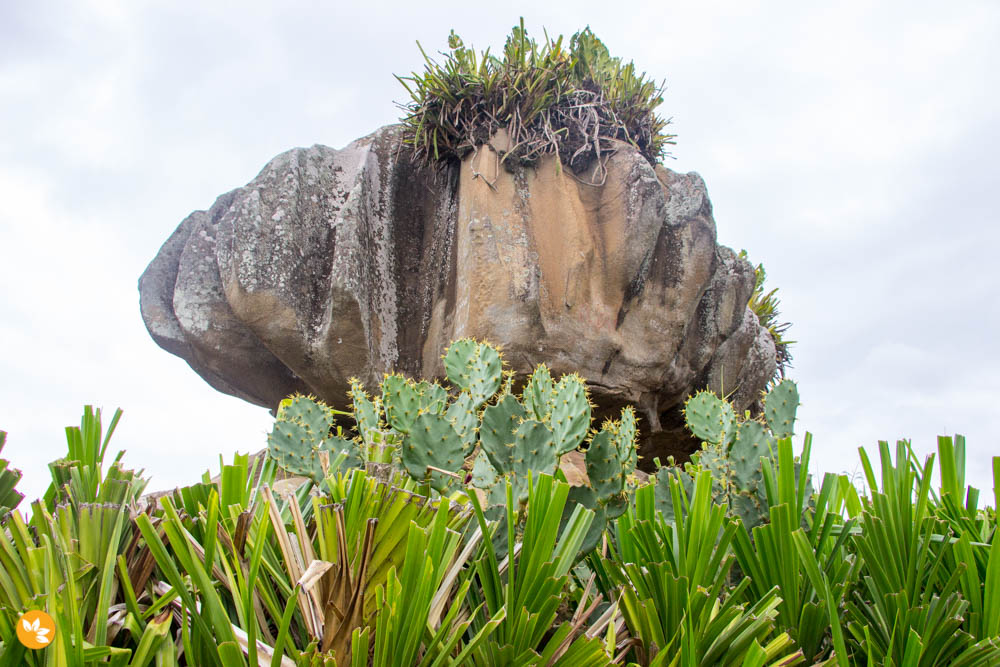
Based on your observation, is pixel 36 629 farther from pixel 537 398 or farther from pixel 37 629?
pixel 537 398

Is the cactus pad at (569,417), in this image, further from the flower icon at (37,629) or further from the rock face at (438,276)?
the rock face at (438,276)

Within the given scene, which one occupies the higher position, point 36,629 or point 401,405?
point 401,405

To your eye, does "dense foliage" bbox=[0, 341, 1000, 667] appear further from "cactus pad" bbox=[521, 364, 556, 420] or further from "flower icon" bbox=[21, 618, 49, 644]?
"cactus pad" bbox=[521, 364, 556, 420]

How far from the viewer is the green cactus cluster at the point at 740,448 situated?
1824mm

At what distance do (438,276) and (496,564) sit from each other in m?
3.47

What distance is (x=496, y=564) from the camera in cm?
129

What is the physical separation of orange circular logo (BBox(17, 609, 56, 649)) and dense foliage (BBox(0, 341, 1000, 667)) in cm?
2

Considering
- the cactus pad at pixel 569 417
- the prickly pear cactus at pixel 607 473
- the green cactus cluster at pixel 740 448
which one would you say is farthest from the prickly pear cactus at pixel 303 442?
the green cactus cluster at pixel 740 448

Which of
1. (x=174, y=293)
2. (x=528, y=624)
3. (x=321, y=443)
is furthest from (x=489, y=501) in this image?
(x=174, y=293)

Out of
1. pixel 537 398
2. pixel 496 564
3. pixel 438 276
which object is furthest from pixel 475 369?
pixel 438 276

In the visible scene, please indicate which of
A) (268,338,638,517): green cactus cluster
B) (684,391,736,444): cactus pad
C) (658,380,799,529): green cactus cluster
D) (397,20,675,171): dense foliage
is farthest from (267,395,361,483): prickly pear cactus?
(397,20,675,171): dense foliage

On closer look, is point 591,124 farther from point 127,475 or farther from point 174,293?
point 127,475

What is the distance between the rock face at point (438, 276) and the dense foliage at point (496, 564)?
2.19m

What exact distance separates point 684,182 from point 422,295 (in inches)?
75.9
